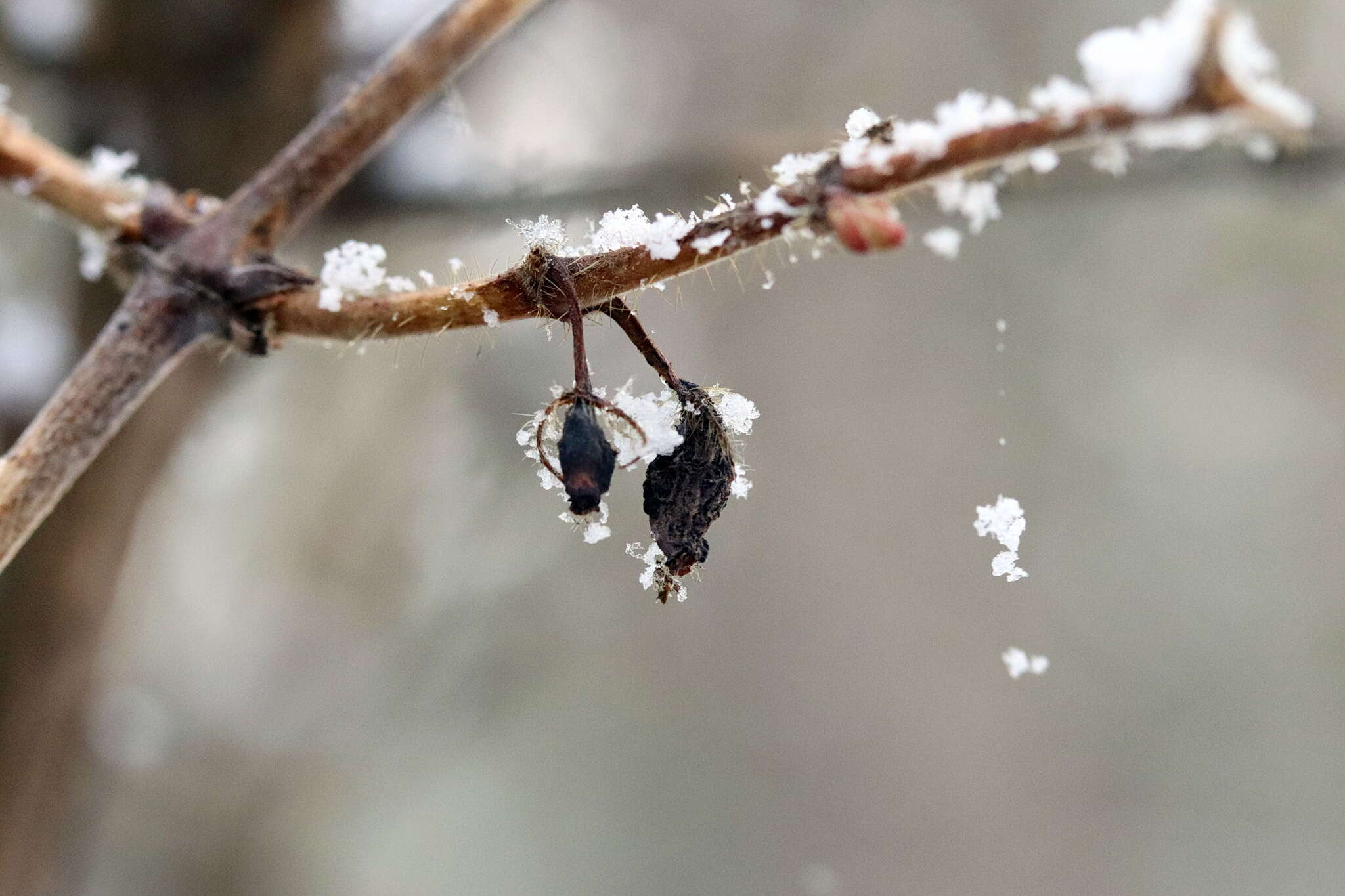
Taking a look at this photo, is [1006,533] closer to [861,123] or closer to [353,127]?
[861,123]

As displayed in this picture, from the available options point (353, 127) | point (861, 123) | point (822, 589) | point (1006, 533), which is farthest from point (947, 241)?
→ point (822, 589)

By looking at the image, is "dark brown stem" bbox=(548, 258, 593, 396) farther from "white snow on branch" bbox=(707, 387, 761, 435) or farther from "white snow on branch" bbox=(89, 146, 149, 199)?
"white snow on branch" bbox=(89, 146, 149, 199)

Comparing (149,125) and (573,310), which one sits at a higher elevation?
(149,125)

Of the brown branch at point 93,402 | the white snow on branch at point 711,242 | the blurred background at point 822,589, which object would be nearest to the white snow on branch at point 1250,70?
the white snow on branch at point 711,242

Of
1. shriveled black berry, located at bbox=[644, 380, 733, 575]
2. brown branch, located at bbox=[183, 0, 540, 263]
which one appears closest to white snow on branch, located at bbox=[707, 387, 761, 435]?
shriveled black berry, located at bbox=[644, 380, 733, 575]

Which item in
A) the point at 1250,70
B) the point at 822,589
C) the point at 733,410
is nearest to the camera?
the point at 1250,70

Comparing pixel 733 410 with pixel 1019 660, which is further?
pixel 1019 660

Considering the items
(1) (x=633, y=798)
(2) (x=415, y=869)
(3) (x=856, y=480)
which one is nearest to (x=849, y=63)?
(3) (x=856, y=480)
